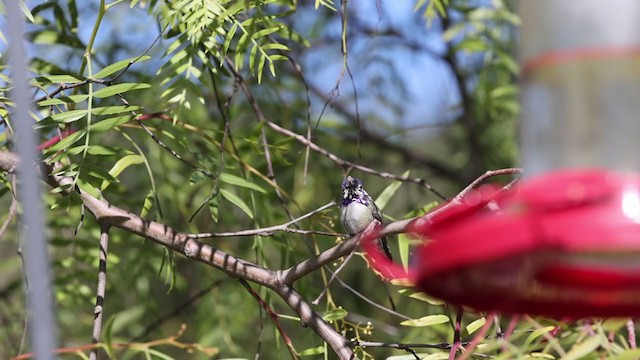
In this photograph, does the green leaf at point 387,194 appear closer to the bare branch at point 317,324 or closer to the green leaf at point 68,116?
the bare branch at point 317,324

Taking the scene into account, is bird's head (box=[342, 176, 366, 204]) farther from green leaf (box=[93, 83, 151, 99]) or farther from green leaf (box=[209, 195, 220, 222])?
green leaf (box=[93, 83, 151, 99])

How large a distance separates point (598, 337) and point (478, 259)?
2.33ft

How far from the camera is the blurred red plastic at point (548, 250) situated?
1.29m

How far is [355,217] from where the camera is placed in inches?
127

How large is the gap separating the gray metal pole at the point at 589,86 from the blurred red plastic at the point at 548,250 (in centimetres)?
8

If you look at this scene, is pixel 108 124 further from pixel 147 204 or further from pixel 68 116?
pixel 147 204

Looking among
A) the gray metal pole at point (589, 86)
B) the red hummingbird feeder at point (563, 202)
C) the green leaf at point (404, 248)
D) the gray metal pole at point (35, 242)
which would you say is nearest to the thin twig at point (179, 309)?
the green leaf at point (404, 248)

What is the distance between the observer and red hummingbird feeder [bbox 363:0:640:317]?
130 centimetres

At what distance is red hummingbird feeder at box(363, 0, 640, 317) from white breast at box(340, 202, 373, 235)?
148 cm

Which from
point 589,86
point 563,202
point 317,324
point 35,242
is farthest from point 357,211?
point 35,242

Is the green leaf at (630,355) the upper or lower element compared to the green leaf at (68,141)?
lower

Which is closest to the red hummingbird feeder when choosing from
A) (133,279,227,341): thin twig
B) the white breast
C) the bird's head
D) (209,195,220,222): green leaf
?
(209,195,220,222): green leaf

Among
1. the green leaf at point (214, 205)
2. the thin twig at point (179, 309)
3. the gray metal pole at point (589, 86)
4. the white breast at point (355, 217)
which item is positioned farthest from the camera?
the thin twig at point (179, 309)

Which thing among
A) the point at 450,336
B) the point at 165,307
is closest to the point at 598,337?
the point at 450,336
